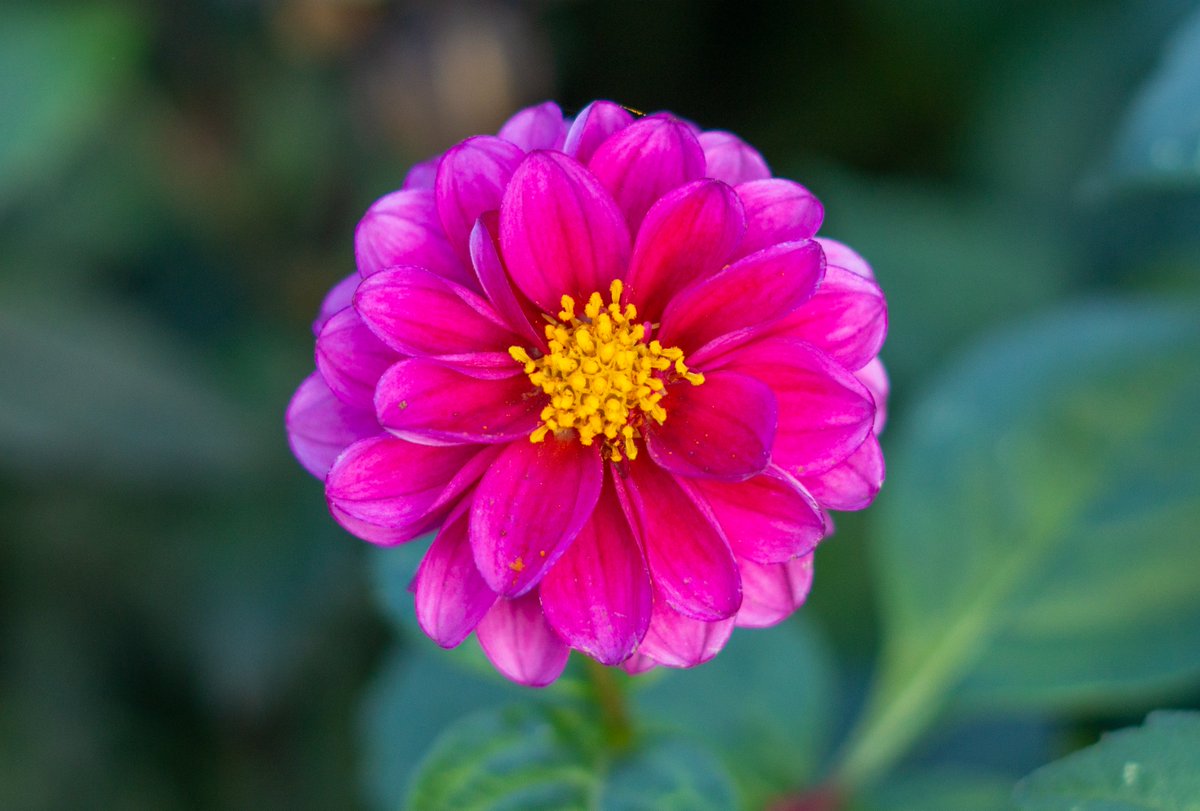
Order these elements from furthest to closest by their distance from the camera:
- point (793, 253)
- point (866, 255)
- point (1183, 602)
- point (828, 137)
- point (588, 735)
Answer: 1. point (828, 137)
2. point (866, 255)
3. point (1183, 602)
4. point (588, 735)
5. point (793, 253)

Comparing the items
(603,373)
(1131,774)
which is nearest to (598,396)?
(603,373)

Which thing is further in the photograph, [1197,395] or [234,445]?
[234,445]

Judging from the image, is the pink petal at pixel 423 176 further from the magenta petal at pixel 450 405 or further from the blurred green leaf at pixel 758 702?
the blurred green leaf at pixel 758 702

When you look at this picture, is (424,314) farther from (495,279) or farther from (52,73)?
(52,73)

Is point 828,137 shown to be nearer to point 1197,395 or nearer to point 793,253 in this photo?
point 1197,395

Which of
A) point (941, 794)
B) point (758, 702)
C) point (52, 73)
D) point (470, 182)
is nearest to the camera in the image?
point (470, 182)

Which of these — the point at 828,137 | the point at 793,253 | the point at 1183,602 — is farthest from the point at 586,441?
the point at 828,137

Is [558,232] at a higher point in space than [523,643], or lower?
higher
